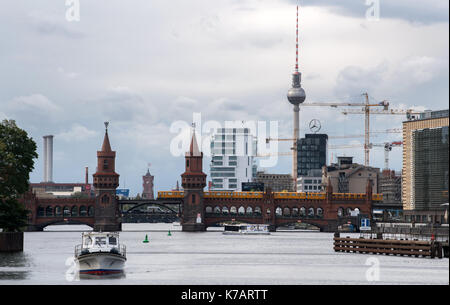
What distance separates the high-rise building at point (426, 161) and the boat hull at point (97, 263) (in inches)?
3944

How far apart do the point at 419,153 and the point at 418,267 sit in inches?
3460

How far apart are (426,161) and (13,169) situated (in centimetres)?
9790

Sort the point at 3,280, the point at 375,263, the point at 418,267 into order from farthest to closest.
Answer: the point at 375,263 < the point at 418,267 < the point at 3,280

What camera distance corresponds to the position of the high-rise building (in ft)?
599

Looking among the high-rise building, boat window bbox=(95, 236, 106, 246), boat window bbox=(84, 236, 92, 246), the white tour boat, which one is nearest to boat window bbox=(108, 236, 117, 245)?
the white tour boat

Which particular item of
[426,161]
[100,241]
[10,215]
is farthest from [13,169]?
[426,161]

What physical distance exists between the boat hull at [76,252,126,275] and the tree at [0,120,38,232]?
1107 inches

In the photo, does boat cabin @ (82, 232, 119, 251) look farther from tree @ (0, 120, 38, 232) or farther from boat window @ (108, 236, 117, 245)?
tree @ (0, 120, 38, 232)

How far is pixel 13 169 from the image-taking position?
11825 cm

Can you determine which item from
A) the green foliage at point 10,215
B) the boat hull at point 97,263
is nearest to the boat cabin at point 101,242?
the boat hull at point 97,263

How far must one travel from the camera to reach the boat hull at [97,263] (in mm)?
90875
